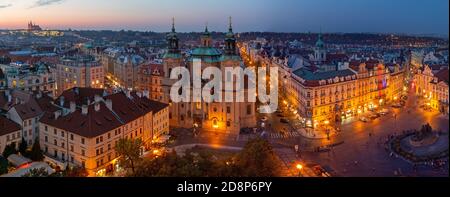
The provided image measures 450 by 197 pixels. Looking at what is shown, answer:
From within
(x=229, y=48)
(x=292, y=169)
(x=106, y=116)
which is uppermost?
(x=229, y=48)

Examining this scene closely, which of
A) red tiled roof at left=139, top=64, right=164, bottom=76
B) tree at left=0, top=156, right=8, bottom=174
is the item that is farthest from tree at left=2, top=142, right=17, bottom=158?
red tiled roof at left=139, top=64, right=164, bottom=76

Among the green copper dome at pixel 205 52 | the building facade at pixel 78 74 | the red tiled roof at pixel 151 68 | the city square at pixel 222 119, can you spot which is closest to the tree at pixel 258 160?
the city square at pixel 222 119

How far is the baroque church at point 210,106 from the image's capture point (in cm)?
1936

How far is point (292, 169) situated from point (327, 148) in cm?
274

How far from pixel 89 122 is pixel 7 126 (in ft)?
9.51

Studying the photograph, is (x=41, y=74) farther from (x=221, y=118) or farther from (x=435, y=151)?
(x=435, y=151)

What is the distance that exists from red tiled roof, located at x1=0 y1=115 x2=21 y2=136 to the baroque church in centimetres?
696

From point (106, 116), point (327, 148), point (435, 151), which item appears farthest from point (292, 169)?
point (106, 116)

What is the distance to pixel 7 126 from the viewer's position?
1480cm

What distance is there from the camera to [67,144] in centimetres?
1426

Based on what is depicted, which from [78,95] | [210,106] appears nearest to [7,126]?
[78,95]

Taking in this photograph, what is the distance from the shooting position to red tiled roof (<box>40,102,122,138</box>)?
13844 mm

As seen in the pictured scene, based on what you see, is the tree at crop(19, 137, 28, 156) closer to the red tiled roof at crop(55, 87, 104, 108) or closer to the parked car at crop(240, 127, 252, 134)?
the red tiled roof at crop(55, 87, 104, 108)

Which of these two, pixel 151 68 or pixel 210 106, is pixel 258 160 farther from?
pixel 151 68
